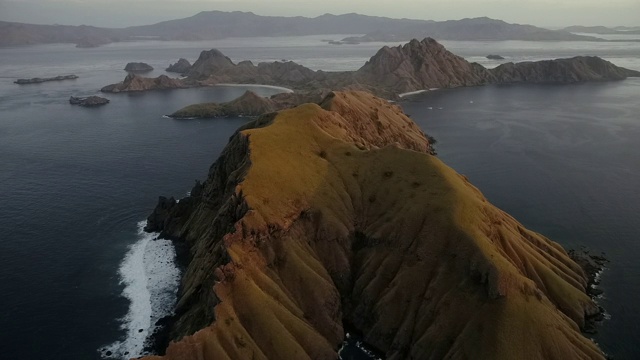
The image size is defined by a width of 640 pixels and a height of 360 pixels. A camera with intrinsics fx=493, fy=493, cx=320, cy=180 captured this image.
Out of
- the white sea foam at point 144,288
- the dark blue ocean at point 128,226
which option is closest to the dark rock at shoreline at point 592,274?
the dark blue ocean at point 128,226

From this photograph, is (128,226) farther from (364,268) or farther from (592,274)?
(592,274)

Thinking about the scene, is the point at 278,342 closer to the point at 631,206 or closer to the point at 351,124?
the point at 351,124

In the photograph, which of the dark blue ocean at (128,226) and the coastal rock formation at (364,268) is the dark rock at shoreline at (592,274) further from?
the coastal rock formation at (364,268)

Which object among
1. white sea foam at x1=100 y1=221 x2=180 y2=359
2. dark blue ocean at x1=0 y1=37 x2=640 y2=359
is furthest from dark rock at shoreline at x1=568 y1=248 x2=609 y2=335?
white sea foam at x1=100 y1=221 x2=180 y2=359

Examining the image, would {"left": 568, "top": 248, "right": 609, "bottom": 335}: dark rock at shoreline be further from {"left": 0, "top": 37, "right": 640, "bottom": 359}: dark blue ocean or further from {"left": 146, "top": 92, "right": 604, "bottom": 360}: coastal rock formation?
{"left": 146, "top": 92, "right": 604, "bottom": 360}: coastal rock formation

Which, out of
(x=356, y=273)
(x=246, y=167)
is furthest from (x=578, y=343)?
(x=246, y=167)
